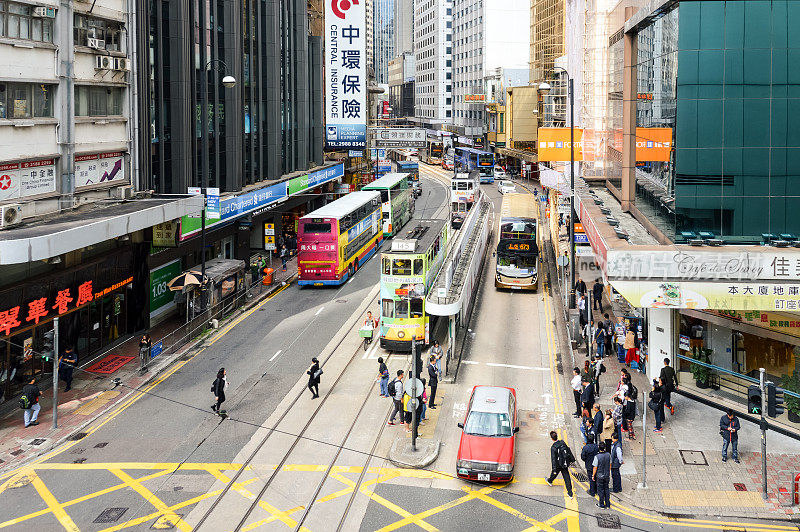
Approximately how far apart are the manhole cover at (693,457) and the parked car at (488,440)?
4.62m

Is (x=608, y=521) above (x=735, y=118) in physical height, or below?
below

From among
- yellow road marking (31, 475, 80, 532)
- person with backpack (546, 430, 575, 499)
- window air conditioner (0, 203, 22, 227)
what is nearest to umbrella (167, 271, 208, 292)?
window air conditioner (0, 203, 22, 227)

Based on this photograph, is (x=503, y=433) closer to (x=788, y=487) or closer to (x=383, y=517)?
(x=383, y=517)

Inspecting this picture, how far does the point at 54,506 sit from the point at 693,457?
53.0 feet

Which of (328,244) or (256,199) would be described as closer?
(328,244)

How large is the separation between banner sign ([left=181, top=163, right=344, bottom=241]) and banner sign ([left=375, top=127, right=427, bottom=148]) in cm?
631

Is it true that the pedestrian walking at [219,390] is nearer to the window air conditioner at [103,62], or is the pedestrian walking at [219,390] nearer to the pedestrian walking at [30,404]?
the pedestrian walking at [30,404]

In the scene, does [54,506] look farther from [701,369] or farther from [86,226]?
[701,369]

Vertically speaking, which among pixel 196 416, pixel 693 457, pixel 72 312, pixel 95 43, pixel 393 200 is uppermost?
pixel 95 43

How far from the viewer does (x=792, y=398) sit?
72.2 ft

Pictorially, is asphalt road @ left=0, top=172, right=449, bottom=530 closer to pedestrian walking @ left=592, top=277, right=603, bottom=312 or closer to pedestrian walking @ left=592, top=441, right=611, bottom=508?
pedestrian walking @ left=592, top=441, right=611, bottom=508

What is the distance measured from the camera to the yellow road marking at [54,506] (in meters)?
16.9

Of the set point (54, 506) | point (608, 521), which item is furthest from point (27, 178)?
point (608, 521)

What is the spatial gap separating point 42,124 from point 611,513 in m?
22.7
